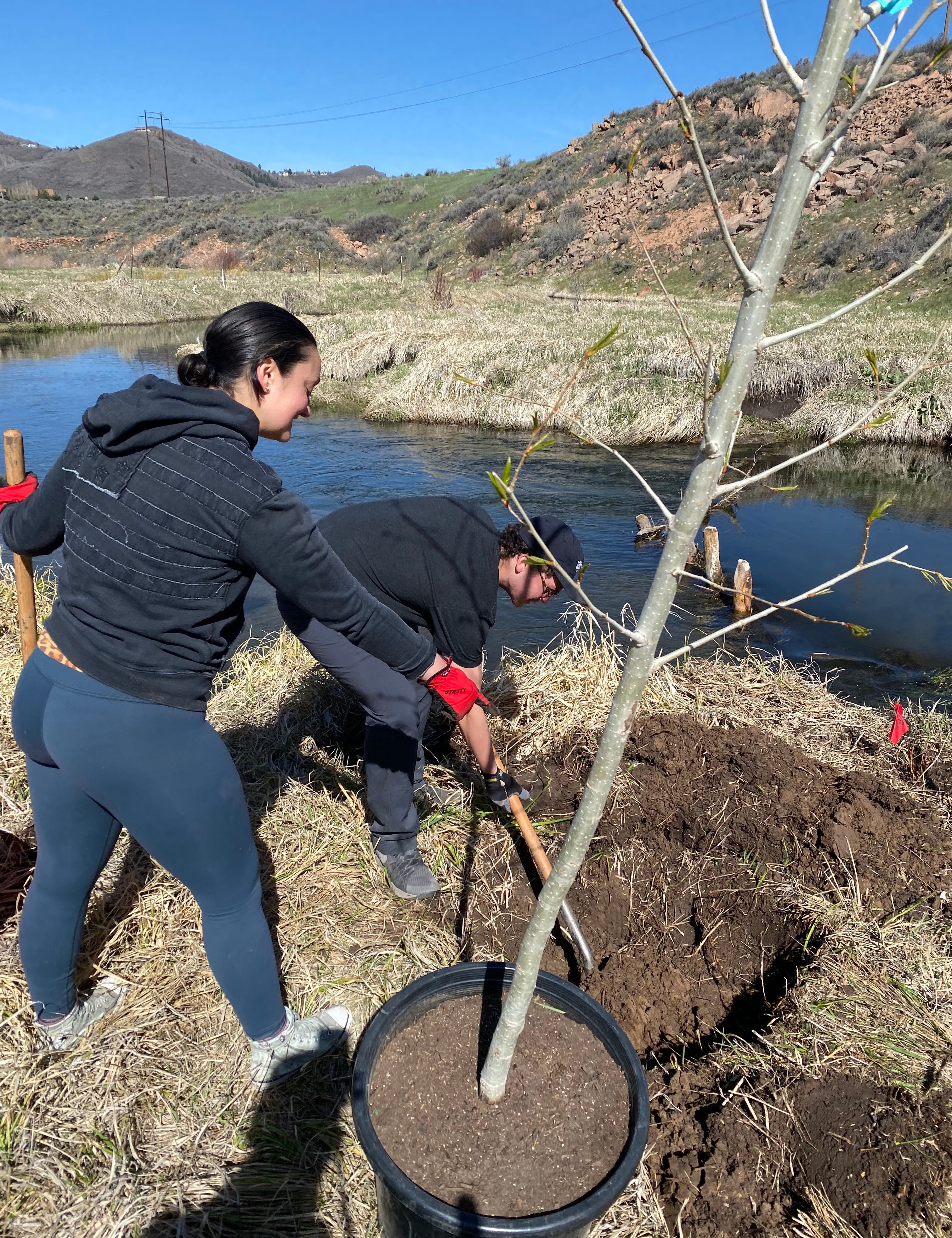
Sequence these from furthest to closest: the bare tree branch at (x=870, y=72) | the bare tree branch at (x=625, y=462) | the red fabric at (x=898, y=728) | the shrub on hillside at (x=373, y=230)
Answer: the shrub on hillside at (x=373, y=230)
the red fabric at (x=898, y=728)
the bare tree branch at (x=625, y=462)
the bare tree branch at (x=870, y=72)

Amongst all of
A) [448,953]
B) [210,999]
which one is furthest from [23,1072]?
[448,953]

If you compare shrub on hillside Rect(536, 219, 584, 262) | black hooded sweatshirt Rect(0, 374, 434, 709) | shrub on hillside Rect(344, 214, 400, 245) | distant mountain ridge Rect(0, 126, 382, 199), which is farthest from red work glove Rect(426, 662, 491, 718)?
distant mountain ridge Rect(0, 126, 382, 199)

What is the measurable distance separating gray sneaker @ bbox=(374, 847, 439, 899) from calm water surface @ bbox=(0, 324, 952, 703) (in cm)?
319

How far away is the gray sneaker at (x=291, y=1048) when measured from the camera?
2156 mm

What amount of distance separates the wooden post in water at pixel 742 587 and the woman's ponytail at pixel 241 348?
16.7ft

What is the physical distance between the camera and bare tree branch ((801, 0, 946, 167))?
3.21 feet

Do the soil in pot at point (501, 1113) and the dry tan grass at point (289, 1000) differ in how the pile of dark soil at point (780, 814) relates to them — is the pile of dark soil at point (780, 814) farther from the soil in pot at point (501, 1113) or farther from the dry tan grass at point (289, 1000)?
the soil in pot at point (501, 1113)

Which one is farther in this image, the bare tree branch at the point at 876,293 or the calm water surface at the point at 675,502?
the calm water surface at the point at 675,502

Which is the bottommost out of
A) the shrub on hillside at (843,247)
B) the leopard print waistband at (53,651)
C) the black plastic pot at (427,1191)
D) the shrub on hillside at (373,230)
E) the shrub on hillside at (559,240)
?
the black plastic pot at (427,1191)

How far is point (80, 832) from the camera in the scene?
73.7 inches

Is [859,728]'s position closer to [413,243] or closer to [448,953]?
[448,953]

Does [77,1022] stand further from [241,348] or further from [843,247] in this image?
[843,247]

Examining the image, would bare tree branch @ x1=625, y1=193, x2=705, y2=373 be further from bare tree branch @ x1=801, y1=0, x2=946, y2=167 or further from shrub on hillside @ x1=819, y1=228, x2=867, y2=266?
shrub on hillside @ x1=819, y1=228, x2=867, y2=266

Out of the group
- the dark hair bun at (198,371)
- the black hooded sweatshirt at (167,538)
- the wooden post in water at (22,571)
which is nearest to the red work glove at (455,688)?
the black hooded sweatshirt at (167,538)
